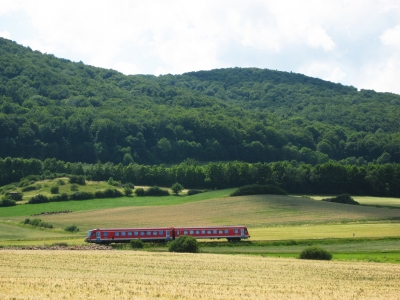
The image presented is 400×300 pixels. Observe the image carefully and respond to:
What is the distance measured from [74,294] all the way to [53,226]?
53755 millimetres

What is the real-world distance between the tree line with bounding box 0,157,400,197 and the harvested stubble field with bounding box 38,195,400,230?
23.4 m

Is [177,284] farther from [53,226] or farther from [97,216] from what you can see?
[97,216]

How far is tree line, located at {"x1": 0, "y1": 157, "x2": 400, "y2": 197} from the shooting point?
115375 millimetres

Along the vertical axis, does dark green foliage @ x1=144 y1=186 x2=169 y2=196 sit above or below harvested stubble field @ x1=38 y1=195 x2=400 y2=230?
above

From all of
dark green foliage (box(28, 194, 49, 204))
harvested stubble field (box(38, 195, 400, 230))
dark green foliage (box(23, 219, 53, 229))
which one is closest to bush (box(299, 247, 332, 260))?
harvested stubble field (box(38, 195, 400, 230))

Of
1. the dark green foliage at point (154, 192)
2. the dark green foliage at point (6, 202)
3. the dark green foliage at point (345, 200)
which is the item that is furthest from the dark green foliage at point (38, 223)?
the dark green foliage at point (345, 200)

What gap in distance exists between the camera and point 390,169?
115250 mm

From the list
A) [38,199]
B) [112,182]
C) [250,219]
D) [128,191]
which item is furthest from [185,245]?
[112,182]

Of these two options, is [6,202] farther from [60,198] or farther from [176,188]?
[176,188]

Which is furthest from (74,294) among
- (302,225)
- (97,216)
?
(97,216)

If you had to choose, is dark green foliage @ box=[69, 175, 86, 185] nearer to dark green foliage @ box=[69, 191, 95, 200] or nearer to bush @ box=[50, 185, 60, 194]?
bush @ box=[50, 185, 60, 194]

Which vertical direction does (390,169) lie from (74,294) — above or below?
above

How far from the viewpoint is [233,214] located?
276ft

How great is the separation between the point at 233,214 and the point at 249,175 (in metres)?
37.7
